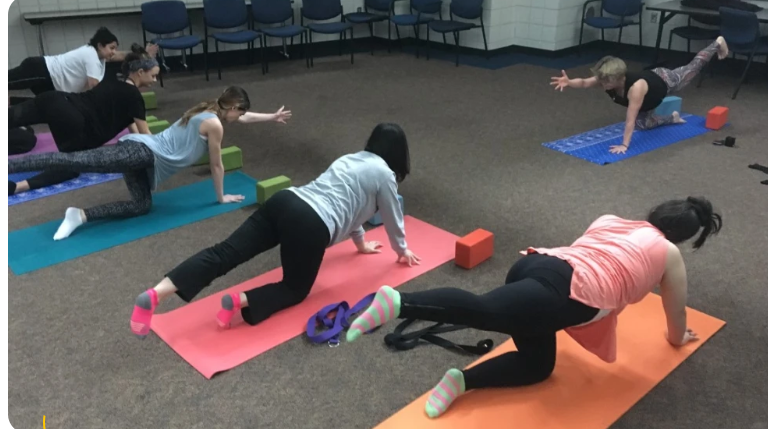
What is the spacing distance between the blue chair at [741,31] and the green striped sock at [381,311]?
5.42m

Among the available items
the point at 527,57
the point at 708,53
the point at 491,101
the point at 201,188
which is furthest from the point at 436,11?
the point at 201,188

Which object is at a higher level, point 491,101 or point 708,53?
point 708,53

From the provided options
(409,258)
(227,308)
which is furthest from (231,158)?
(227,308)

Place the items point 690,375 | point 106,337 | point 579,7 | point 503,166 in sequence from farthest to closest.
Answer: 1. point 579,7
2. point 503,166
3. point 106,337
4. point 690,375

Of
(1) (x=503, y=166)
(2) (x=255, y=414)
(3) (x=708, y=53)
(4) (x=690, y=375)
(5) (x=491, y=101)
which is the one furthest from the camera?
(5) (x=491, y=101)

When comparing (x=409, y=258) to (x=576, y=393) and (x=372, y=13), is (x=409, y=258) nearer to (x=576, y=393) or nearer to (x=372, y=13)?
(x=576, y=393)

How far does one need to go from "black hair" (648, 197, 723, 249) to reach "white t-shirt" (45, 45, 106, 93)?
3992 millimetres

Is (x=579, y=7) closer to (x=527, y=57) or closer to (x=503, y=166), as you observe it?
(x=527, y=57)

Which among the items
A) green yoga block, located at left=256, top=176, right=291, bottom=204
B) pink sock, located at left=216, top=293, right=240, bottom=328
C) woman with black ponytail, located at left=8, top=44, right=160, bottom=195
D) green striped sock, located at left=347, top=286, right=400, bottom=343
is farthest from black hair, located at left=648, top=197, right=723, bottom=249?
woman with black ponytail, located at left=8, top=44, right=160, bottom=195

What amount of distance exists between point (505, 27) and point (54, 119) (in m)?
5.48

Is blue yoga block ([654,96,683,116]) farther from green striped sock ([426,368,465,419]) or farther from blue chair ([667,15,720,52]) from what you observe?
green striped sock ([426,368,465,419])

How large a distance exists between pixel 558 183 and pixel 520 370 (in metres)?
2.06

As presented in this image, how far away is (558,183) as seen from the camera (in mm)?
3842

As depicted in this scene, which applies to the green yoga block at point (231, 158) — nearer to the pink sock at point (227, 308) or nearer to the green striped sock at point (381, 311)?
the pink sock at point (227, 308)
